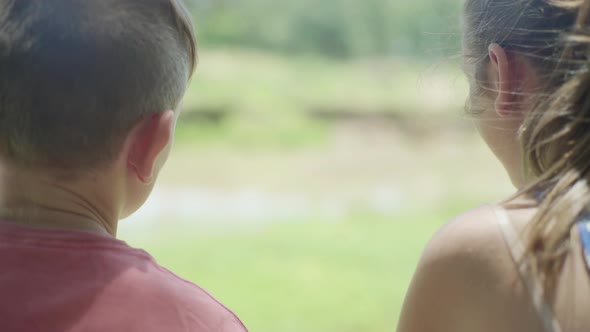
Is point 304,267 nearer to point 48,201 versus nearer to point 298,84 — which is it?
point 48,201

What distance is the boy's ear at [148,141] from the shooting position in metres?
0.86

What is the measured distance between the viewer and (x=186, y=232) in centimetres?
491

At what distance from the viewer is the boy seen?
2.62ft

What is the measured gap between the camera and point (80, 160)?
843 millimetres

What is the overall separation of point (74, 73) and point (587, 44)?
0.46 metres

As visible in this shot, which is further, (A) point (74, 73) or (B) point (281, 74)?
(B) point (281, 74)

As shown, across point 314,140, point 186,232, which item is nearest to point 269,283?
point 186,232

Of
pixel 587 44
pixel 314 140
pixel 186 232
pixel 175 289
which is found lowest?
pixel 314 140

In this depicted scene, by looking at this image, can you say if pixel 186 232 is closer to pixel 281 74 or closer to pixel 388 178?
pixel 388 178

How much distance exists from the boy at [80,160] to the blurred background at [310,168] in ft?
8.28

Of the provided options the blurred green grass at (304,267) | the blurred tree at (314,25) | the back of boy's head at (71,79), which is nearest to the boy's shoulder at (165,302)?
the back of boy's head at (71,79)

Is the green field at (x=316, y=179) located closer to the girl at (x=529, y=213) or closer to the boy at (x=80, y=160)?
the girl at (x=529, y=213)

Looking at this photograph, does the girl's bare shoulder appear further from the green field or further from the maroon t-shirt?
the green field

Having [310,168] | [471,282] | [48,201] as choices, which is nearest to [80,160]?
[48,201]
